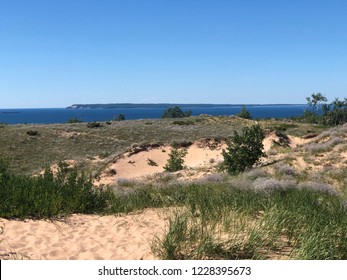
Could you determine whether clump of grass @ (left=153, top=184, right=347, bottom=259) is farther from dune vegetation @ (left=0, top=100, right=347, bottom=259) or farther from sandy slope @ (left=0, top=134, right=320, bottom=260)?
sandy slope @ (left=0, top=134, right=320, bottom=260)

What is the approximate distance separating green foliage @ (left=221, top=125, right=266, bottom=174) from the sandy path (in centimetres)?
1184

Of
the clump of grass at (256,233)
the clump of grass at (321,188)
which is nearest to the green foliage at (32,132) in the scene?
the clump of grass at (321,188)

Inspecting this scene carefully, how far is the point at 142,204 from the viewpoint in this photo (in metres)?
11.1

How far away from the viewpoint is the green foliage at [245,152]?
70.1ft

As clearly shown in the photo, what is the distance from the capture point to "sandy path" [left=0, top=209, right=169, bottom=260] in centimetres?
722

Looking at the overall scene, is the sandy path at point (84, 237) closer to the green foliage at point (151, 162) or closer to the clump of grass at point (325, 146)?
the clump of grass at point (325, 146)

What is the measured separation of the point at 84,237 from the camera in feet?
27.5

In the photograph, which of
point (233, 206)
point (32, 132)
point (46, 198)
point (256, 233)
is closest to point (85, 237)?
point (46, 198)

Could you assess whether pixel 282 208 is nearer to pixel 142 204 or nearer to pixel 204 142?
pixel 142 204

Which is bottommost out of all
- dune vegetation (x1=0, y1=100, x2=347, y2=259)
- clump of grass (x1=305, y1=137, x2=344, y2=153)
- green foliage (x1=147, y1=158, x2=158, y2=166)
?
green foliage (x1=147, y1=158, x2=158, y2=166)

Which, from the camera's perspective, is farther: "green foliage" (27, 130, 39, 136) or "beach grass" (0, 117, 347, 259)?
"green foliage" (27, 130, 39, 136)

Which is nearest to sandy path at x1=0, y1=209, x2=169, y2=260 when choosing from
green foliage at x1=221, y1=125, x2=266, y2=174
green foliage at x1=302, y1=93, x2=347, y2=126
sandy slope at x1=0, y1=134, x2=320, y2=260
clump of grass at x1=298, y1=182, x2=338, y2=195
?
sandy slope at x1=0, y1=134, x2=320, y2=260

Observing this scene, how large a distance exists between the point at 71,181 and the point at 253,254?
693 centimetres

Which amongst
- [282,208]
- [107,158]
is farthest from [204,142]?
[282,208]
